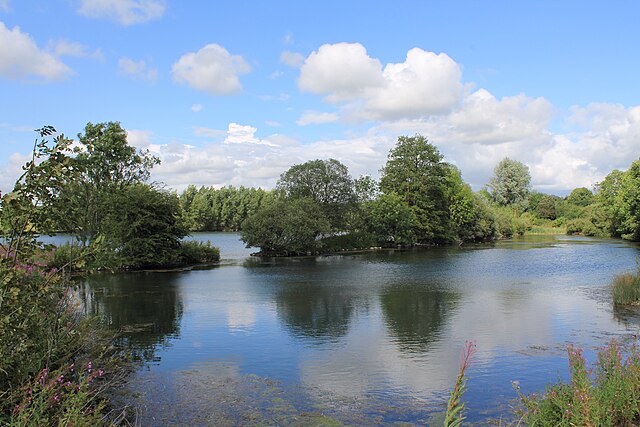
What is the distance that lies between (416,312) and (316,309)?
382 centimetres

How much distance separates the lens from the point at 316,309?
20062 millimetres

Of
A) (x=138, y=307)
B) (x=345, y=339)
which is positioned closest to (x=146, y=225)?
(x=138, y=307)

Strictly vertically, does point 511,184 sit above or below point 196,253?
above

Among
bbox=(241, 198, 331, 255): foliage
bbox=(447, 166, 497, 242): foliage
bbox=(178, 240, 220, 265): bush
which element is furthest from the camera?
bbox=(447, 166, 497, 242): foliage

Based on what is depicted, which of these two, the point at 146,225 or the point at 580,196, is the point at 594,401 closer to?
the point at 146,225

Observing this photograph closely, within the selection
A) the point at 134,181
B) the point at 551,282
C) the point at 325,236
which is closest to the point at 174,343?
the point at 551,282

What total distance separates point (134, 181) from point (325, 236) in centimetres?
2008

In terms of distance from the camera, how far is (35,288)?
256 inches

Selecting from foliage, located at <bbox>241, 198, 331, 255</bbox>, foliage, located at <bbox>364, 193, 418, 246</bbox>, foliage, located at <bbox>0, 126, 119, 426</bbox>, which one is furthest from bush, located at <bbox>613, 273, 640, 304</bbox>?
foliage, located at <bbox>364, 193, 418, 246</bbox>

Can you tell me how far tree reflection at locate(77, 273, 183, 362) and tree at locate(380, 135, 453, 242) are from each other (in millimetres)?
39513

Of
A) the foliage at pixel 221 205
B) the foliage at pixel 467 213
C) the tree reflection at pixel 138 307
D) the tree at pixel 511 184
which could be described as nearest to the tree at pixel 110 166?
the tree reflection at pixel 138 307

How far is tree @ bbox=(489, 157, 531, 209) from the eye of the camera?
102 m

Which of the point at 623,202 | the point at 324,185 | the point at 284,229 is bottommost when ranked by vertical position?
the point at 284,229

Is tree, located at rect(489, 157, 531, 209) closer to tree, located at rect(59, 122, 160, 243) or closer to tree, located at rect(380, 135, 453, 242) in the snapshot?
tree, located at rect(380, 135, 453, 242)
